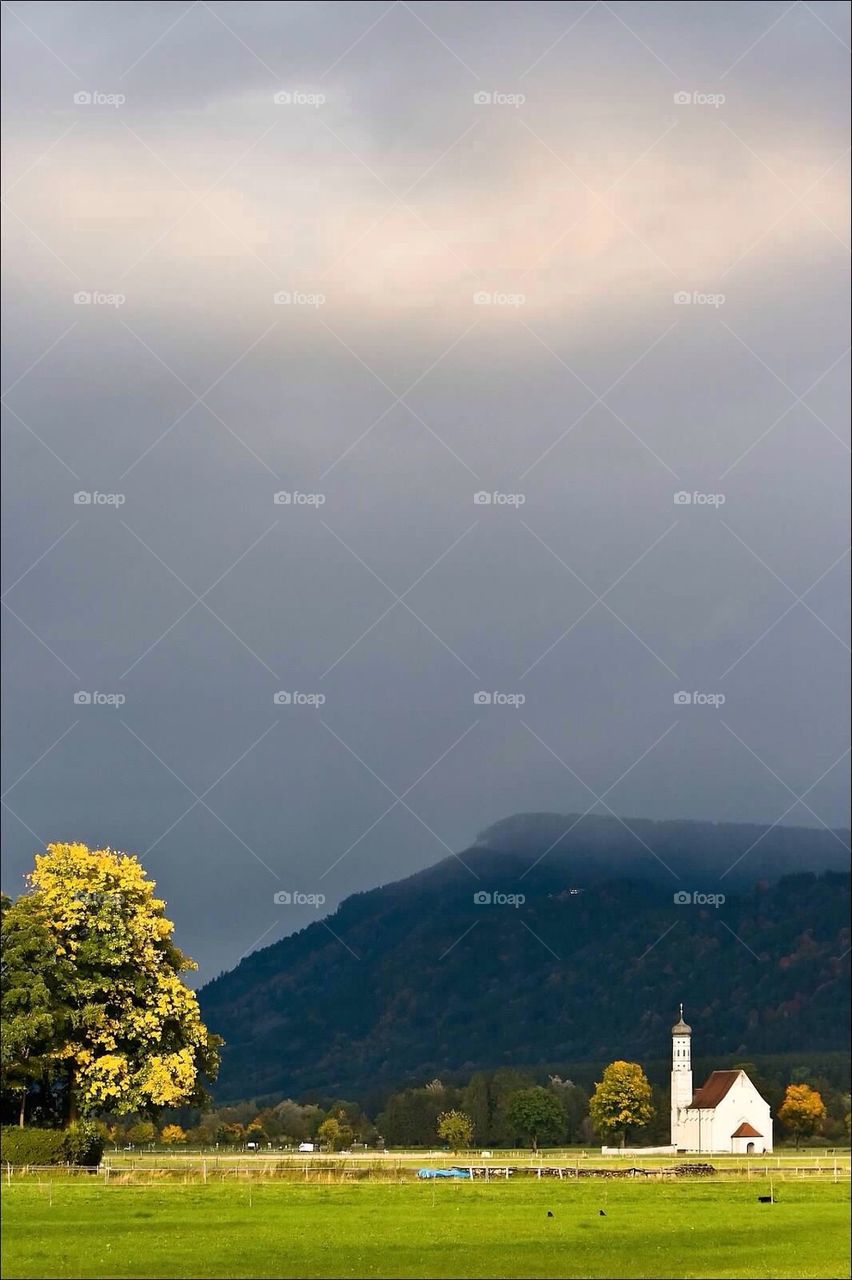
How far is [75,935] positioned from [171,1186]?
9.81 meters

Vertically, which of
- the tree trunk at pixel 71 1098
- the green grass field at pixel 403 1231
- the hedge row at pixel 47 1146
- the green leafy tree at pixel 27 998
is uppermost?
the green leafy tree at pixel 27 998

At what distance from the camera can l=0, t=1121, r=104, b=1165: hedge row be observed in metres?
50.5

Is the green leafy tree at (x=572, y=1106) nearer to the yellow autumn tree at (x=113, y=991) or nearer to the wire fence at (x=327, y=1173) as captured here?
the wire fence at (x=327, y=1173)

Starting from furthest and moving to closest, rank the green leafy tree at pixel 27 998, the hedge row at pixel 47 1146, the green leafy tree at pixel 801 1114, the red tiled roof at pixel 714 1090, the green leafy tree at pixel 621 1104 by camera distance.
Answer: the green leafy tree at pixel 801 1114
the red tiled roof at pixel 714 1090
the green leafy tree at pixel 621 1104
the green leafy tree at pixel 27 998
the hedge row at pixel 47 1146

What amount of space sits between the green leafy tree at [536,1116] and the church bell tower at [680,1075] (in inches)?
386

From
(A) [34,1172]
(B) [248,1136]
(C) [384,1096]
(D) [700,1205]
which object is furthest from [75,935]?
(C) [384,1096]

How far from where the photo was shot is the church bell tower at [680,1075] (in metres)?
122

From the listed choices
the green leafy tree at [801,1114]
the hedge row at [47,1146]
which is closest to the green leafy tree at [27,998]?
the hedge row at [47,1146]

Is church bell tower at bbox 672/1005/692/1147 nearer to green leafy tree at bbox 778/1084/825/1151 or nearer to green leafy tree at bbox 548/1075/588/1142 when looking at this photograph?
green leafy tree at bbox 548/1075/588/1142

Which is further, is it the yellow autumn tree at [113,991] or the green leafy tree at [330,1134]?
the green leafy tree at [330,1134]

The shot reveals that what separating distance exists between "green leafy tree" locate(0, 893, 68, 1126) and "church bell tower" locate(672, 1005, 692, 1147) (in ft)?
240

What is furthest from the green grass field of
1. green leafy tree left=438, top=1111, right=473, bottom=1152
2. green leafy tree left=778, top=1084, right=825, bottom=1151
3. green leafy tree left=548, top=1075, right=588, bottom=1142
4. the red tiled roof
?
green leafy tree left=778, top=1084, right=825, bottom=1151

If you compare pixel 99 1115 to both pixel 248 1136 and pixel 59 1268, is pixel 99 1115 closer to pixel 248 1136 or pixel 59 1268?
pixel 59 1268

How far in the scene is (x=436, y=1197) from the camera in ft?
163
